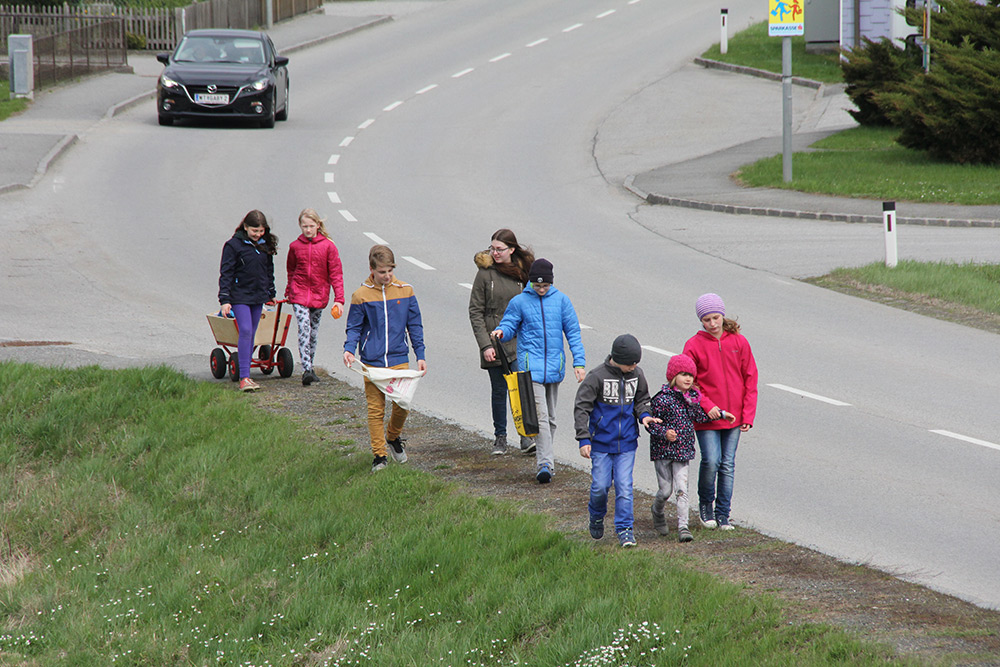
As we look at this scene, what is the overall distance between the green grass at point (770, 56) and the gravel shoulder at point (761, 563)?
26.8 metres

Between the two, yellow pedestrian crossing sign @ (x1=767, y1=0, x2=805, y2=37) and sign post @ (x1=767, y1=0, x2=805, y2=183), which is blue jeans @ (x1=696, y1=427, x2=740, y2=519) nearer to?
sign post @ (x1=767, y1=0, x2=805, y2=183)

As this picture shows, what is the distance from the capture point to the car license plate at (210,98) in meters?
27.0

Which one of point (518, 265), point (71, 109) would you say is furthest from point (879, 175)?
point (71, 109)

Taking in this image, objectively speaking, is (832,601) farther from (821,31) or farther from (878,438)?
(821,31)

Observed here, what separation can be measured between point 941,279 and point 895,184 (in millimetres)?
7118

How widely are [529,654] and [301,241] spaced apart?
590 cm

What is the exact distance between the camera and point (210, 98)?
88.7ft

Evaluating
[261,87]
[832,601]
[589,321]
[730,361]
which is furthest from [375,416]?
[261,87]

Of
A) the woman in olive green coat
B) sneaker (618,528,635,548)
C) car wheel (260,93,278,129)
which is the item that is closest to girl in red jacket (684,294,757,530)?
sneaker (618,528,635,548)

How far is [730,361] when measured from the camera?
7.55 metres

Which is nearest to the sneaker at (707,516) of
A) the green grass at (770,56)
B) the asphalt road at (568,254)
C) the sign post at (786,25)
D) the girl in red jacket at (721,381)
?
the girl in red jacket at (721,381)

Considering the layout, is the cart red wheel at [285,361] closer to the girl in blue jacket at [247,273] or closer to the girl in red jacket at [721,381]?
the girl in blue jacket at [247,273]

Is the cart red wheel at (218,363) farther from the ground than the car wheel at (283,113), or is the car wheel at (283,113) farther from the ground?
the car wheel at (283,113)

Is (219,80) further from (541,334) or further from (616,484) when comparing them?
(616,484)
